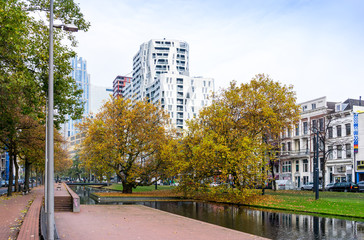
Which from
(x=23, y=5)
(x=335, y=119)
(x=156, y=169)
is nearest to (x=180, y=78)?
(x=335, y=119)

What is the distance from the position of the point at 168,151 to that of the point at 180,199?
641 cm

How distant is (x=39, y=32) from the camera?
22.1m

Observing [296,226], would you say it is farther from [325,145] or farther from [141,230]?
[325,145]

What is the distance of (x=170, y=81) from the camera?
142m

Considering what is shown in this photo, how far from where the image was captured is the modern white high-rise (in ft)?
467

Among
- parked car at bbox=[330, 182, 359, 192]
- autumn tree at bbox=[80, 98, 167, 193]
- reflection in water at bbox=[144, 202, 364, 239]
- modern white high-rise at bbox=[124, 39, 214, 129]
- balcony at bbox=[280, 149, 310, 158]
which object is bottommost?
parked car at bbox=[330, 182, 359, 192]

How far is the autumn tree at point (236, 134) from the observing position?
33.1 metres

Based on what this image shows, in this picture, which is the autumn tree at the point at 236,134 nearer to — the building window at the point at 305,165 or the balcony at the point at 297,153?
the balcony at the point at 297,153

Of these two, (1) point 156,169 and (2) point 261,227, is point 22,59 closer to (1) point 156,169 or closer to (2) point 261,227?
(2) point 261,227

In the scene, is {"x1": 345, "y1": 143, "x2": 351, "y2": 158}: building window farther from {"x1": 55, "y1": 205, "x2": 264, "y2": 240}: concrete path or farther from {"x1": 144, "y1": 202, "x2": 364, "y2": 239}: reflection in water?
{"x1": 55, "y1": 205, "x2": 264, "y2": 240}: concrete path

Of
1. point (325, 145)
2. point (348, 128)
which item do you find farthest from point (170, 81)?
point (348, 128)

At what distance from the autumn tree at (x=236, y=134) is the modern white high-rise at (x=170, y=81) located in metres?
95.9

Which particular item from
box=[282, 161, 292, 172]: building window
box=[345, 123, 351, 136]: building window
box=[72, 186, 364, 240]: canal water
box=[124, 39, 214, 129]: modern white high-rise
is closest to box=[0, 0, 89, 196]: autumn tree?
box=[72, 186, 364, 240]: canal water

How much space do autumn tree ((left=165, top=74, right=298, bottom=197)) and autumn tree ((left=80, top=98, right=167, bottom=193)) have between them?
4.37m
